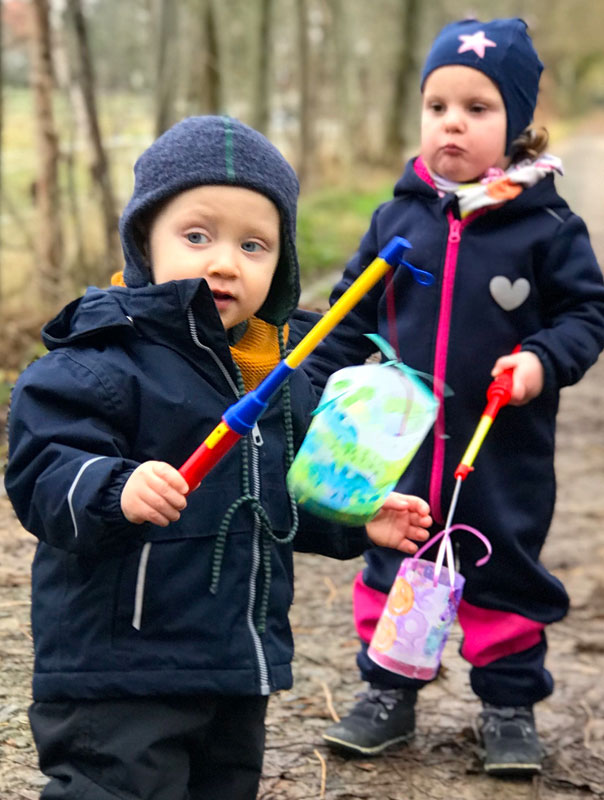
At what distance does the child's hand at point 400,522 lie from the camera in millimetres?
2322

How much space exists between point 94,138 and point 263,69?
7.77 meters

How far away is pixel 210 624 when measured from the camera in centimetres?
210

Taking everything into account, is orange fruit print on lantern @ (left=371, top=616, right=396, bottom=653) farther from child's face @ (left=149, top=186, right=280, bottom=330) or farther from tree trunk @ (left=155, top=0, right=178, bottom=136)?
tree trunk @ (left=155, top=0, right=178, bottom=136)

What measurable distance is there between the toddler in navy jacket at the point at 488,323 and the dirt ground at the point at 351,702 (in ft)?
0.28

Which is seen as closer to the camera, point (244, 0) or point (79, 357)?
point (79, 357)

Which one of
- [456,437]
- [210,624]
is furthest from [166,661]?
[456,437]

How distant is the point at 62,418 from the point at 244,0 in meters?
15.2

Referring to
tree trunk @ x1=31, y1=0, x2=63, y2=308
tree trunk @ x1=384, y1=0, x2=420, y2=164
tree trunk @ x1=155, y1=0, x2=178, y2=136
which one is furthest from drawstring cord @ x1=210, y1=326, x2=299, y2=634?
tree trunk @ x1=384, y1=0, x2=420, y2=164

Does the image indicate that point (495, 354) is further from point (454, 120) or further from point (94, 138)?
point (94, 138)

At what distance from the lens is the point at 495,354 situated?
2.91 metres

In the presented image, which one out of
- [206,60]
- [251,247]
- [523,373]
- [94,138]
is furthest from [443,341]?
[206,60]

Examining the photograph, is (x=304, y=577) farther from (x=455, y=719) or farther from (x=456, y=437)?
(x=456, y=437)

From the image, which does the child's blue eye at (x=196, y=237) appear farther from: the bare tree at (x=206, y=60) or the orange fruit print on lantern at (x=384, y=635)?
the bare tree at (x=206, y=60)

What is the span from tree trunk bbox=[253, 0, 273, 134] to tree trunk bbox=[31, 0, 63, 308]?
7.23m
